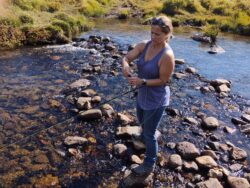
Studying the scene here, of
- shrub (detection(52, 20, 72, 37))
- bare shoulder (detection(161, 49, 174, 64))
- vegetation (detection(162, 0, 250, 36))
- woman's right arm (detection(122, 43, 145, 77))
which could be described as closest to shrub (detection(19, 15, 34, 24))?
shrub (detection(52, 20, 72, 37))

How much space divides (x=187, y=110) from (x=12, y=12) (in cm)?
1234

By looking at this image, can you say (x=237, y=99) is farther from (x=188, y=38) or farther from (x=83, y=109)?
(x=188, y=38)

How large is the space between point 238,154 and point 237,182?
1.32m

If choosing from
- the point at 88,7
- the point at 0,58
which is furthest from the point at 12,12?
the point at 88,7

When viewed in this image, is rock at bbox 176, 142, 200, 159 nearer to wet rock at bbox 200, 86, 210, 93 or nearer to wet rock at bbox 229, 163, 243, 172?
wet rock at bbox 229, 163, 243, 172

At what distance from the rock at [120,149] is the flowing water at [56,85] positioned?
0.29 m

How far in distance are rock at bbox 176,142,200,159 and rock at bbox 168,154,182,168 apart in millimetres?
310

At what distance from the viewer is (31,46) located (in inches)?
602

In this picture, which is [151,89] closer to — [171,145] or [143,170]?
[143,170]

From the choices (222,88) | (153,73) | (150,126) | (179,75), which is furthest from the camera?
(179,75)

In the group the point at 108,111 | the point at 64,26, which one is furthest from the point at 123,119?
the point at 64,26

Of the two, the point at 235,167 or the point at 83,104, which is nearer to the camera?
the point at 235,167

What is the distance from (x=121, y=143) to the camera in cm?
741

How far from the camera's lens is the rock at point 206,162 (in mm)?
6734
